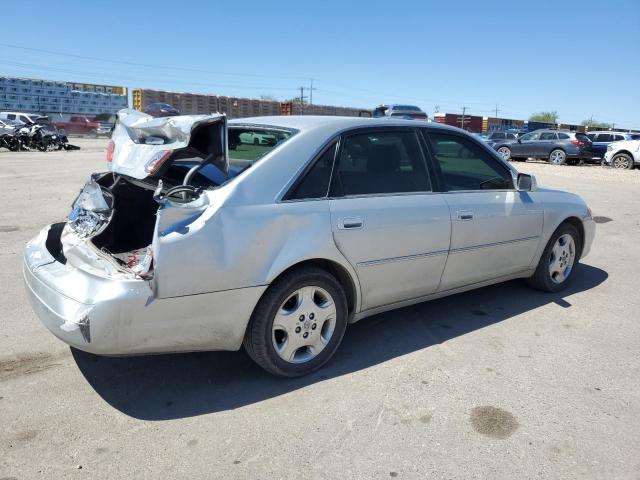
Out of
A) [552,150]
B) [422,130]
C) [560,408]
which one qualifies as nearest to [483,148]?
[422,130]

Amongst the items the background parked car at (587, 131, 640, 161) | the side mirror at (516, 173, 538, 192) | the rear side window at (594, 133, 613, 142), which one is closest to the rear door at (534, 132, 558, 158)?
the background parked car at (587, 131, 640, 161)

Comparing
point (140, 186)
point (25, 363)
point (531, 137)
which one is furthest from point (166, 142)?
point (531, 137)

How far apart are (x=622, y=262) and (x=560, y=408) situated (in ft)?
13.4

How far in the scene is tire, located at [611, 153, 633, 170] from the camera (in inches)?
849

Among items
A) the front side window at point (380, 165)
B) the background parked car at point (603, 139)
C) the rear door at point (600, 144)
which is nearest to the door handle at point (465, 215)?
the front side window at point (380, 165)

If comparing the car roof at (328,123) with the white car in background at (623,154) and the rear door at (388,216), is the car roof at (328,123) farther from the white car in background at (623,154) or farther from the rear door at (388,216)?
the white car in background at (623,154)

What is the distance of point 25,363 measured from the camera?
132 inches

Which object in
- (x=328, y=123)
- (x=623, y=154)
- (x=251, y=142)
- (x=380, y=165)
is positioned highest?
(x=623, y=154)

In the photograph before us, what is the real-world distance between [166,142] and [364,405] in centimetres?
198

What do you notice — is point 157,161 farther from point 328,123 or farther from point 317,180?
point 328,123

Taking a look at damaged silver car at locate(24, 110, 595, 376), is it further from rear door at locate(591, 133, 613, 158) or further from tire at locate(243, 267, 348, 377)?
rear door at locate(591, 133, 613, 158)

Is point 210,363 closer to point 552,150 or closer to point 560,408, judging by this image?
point 560,408

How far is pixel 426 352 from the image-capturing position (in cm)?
367

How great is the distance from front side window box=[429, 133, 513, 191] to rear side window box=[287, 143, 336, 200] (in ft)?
3.32
